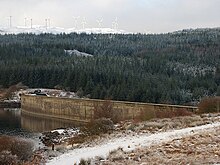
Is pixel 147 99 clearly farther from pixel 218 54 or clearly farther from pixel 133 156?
pixel 218 54

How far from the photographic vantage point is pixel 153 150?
1800 cm

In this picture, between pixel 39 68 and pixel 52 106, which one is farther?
pixel 39 68

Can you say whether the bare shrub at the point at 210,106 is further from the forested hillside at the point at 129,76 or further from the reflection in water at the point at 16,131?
the forested hillside at the point at 129,76

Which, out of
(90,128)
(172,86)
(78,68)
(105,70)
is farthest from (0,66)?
(90,128)

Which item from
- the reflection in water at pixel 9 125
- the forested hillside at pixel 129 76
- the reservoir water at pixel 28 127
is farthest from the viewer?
the forested hillside at pixel 129 76

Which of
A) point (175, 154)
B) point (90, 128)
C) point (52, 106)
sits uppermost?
point (175, 154)

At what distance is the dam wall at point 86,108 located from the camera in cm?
4780

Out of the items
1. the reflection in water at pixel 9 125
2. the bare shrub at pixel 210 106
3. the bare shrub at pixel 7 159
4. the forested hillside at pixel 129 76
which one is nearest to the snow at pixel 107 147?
the bare shrub at pixel 7 159

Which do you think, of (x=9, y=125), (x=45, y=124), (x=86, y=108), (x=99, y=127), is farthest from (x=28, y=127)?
(x=99, y=127)

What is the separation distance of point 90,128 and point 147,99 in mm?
55689

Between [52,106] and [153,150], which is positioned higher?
[153,150]

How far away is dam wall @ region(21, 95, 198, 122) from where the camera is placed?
157ft

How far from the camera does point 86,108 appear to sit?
71.5 meters

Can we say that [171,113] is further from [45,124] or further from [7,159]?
[45,124]
